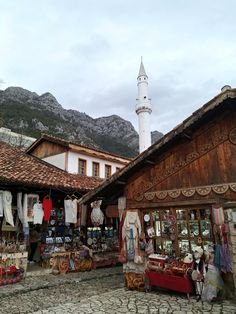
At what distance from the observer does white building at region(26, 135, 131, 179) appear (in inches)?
674

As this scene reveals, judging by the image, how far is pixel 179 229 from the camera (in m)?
7.67

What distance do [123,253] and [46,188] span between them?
17.3 ft

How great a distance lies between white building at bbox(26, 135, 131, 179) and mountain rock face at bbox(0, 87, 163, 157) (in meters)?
32.9

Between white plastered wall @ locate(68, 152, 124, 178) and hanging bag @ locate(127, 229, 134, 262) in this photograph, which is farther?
white plastered wall @ locate(68, 152, 124, 178)

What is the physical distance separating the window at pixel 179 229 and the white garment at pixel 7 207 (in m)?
5.54

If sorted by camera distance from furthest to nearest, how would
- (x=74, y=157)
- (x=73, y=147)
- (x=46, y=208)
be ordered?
(x=74, y=157) → (x=73, y=147) → (x=46, y=208)

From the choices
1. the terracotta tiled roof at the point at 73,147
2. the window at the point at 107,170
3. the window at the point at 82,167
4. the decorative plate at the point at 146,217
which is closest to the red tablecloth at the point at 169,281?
the decorative plate at the point at 146,217

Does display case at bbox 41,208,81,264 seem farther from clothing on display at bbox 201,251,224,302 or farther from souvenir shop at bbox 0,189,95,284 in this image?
clothing on display at bbox 201,251,224,302

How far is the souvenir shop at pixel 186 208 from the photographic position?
6.61m

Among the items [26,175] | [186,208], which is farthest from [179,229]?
[26,175]

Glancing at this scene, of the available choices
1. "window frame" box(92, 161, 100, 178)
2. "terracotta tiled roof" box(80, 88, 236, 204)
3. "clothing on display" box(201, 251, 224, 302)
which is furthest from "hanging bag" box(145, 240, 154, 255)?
"window frame" box(92, 161, 100, 178)

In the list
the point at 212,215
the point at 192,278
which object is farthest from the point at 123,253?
the point at 212,215

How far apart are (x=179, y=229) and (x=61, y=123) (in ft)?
200

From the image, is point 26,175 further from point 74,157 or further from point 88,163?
point 88,163
